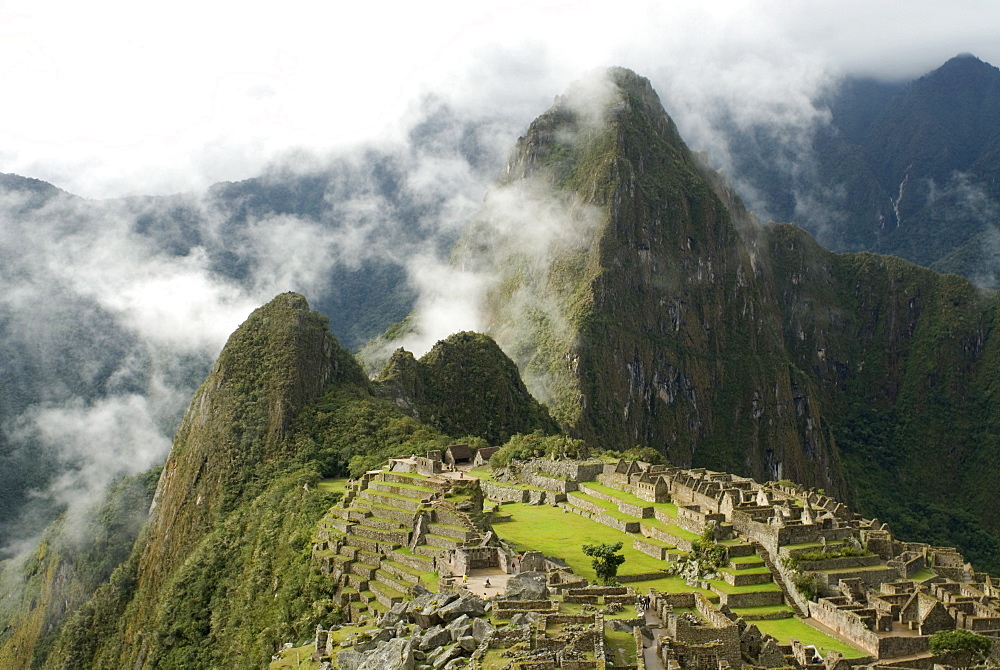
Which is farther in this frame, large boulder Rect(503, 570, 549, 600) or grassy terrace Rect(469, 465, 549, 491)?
grassy terrace Rect(469, 465, 549, 491)

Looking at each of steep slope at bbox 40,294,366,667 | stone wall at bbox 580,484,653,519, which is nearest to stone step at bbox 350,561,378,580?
steep slope at bbox 40,294,366,667

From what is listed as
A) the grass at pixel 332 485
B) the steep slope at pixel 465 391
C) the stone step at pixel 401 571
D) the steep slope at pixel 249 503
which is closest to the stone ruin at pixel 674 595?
the stone step at pixel 401 571

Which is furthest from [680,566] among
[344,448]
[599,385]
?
[599,385]

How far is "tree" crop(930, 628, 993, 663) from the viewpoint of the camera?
36.2 meters

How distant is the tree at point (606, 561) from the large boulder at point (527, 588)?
29.3 ft

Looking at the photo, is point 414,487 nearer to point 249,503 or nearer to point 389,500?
point 389,500

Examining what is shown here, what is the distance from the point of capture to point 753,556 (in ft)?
152

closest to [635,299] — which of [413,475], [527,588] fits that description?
[413,475]

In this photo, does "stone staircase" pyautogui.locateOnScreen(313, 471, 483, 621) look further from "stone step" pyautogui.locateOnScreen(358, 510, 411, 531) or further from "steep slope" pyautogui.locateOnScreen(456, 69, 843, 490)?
"steep slope" pyautogui.locateOnScreen(456, 69, 843, 490)

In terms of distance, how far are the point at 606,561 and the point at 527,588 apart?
14.5 meters

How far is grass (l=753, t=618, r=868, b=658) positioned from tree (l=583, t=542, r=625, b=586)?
6.23 m

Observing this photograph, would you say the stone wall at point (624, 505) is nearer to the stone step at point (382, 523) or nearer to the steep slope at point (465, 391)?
the stone step at point (382, 523)

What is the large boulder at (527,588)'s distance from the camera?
29.8 metres

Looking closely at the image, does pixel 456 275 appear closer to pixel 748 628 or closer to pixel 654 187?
pixel 654 187
